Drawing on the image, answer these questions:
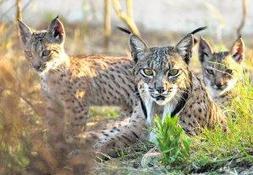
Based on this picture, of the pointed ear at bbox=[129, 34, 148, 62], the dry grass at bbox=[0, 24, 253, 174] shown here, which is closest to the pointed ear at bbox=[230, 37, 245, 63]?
the pointed ear at bbox=[129, 34, 148, 62]

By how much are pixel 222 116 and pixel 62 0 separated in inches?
322

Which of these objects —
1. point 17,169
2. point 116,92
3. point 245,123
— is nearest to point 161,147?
point 245,123

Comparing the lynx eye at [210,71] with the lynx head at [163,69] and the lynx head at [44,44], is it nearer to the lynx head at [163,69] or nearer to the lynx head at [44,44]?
the lynx head at [44,44]

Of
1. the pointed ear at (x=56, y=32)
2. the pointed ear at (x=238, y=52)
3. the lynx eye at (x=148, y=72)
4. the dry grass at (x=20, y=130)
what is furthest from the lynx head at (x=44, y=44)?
the dry grass at (x=20, y=130)

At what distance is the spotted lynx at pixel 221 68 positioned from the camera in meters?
12.0

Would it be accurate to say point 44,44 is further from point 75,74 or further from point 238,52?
point 238,52

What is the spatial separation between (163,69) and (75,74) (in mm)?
2638

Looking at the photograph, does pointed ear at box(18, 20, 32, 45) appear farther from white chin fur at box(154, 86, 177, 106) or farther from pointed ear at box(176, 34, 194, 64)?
white chin fur at box(154, 86, 177, 106)

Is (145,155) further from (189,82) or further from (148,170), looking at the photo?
(189,82)

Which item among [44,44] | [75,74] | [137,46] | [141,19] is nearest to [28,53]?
[44,44]

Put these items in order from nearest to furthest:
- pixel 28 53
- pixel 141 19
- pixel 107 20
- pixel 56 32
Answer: pixel 28 53 → pixel 56 32 → pixel 107 20 → pixel 141 19

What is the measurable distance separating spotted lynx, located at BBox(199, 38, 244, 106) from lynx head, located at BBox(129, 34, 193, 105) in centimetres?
204

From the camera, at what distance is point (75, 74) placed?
12.2 metres

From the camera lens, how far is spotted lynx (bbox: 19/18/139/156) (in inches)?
468
